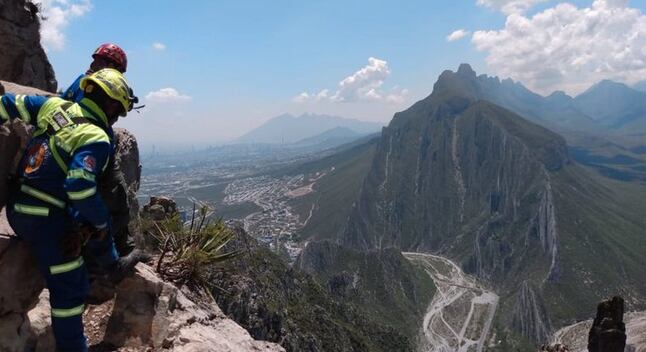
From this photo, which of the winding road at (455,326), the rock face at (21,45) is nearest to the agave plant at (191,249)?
the rock face at (21,45)

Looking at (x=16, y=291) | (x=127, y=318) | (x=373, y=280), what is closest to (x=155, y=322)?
(x=127, y=318)

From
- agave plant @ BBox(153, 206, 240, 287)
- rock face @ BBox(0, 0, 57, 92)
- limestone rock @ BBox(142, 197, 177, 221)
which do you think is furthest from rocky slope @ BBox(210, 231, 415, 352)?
agave plant @ BBox(153, 206, 240, 287)

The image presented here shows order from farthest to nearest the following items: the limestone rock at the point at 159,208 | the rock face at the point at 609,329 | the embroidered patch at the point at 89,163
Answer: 1. the rock face at the point at 609,329
2. the limestone rock at the point at 159,208
3. the embroidered patch at the point at 89,163

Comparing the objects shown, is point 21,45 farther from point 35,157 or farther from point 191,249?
point 35,157

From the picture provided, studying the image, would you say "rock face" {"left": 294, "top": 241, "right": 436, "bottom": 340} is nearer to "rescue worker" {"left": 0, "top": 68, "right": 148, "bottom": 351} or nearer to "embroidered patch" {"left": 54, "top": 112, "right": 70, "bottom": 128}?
"rescue worker" {"left": 0, "top": 68, "right": 148, "bottom": 351}

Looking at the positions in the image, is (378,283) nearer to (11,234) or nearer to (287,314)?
(287,314)

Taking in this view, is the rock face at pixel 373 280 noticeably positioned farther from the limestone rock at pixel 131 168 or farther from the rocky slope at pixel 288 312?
the limestone rock at pixel 131 168
